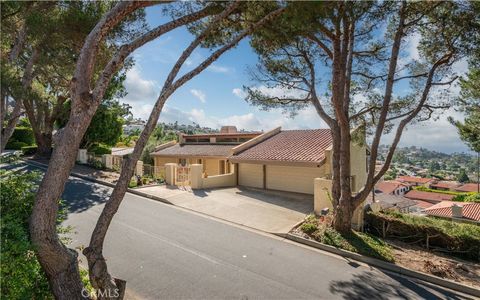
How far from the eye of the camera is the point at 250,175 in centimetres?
1906

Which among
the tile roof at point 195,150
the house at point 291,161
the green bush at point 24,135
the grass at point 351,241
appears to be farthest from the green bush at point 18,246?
the green bush at point 24,135

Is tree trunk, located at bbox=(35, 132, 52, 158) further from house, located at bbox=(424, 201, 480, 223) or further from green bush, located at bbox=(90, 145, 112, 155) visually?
house, located at bbox=(424, 201, 480, 223)

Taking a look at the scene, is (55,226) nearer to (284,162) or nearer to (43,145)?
(284,162)

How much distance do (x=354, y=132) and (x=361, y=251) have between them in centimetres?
564

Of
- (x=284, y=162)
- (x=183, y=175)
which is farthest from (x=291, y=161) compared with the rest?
(x=183, y=175)

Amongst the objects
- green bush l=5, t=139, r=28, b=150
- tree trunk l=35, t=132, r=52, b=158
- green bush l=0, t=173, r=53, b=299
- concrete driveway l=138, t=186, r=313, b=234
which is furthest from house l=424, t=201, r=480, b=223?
green bush l=5, t=139, r=28, b=150

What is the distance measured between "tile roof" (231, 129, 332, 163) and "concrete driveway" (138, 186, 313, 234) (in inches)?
82.8

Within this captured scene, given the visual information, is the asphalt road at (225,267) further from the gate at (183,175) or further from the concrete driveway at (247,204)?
the gate at (183,175)

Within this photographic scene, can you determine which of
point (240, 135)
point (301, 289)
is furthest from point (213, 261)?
point (240, 135)

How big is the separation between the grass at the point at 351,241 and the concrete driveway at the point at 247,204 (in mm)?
925

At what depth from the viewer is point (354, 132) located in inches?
500

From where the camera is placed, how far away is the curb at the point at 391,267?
711 centimetres

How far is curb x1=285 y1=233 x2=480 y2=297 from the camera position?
7.11m
